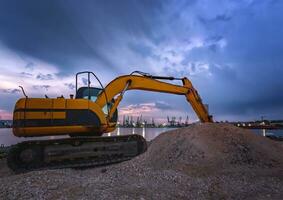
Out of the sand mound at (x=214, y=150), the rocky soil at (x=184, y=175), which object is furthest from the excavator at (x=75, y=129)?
the sand mound at (x=214, y=150)

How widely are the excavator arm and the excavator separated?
4 cm

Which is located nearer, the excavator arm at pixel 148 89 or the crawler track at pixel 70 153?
the crawler track at pixel 70 153

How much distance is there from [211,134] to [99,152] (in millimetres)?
5060

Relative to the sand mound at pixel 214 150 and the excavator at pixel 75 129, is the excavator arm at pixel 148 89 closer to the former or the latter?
the excavator at pixel 75 129

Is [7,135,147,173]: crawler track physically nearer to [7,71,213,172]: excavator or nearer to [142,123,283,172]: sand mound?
[7,71,213,172]: excavator

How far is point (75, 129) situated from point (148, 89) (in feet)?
14.4

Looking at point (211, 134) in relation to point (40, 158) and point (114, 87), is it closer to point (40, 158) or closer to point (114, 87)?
point (114, 87)

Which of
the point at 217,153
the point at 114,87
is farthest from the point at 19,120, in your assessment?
the point at 217,153

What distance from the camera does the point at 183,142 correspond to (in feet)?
41.8

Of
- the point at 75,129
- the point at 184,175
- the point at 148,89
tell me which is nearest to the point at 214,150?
the point at 184,175

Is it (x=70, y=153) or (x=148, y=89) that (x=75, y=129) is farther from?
(x=148, y=89)

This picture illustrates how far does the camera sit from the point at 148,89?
13953 millimetres

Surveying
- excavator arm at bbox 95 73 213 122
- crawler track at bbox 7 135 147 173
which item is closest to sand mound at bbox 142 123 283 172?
crawler track at bbox 7 135 147 173

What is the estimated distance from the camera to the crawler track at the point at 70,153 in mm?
10312
